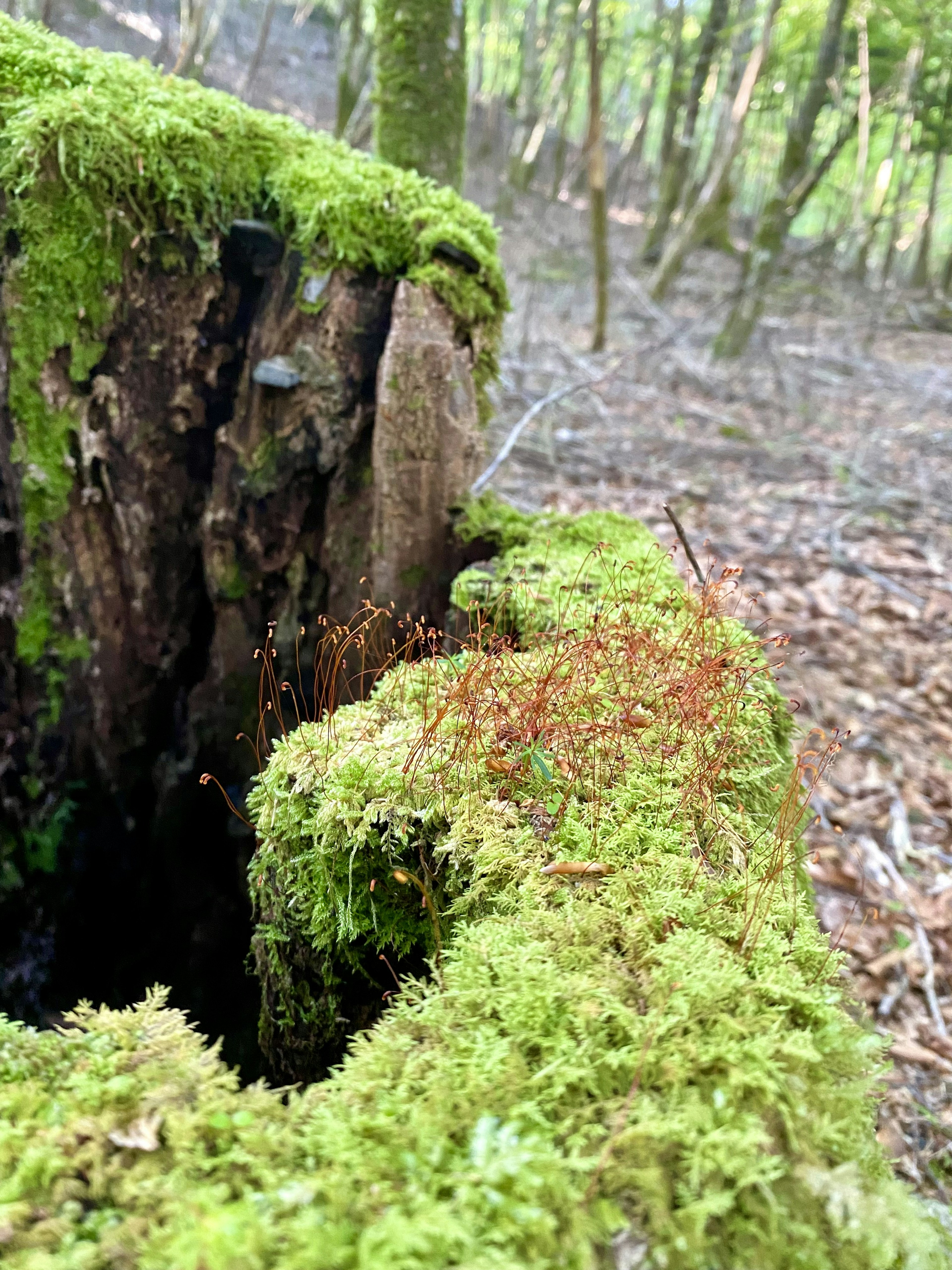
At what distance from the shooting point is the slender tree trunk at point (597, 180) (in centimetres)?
727

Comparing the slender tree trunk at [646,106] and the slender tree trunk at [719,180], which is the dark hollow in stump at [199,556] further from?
the slender tree trunk at [646,106]

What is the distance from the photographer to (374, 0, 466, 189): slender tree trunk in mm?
4336

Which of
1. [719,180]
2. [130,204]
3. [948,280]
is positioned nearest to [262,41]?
[719,180]

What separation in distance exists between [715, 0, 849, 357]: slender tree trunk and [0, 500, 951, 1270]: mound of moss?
9441 mm

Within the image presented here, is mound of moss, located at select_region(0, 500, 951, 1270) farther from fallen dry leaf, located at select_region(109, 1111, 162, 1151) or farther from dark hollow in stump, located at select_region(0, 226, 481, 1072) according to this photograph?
dark hollow in stump, located at select_region(0, 226, 481, 1072)

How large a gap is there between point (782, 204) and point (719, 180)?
1935 millimetres

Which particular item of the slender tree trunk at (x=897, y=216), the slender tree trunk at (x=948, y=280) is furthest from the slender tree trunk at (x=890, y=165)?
the slender tree trunk at (x=948, y=280)

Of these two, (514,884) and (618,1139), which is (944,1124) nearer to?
(514,884)

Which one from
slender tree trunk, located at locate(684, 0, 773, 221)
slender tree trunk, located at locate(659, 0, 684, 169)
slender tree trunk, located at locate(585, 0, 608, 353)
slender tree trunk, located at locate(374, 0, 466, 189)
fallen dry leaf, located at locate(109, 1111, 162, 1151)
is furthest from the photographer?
slender tree trunk, located at locate(659, 0, 684, 169)

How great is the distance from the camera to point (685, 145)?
12.5 meters

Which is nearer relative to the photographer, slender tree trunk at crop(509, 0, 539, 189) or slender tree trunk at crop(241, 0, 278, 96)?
slender tree trunk at crop(241, 0, 278, 96)

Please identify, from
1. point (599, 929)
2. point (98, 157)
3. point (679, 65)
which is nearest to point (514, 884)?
point (599, 929)

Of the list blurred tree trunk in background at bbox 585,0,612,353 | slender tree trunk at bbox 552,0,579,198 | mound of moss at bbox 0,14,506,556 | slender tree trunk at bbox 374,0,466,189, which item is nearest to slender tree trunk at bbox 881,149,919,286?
slender tree trunk at bbox 552,0,579,198

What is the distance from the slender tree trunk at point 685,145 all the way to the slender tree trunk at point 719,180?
2.00 feet
